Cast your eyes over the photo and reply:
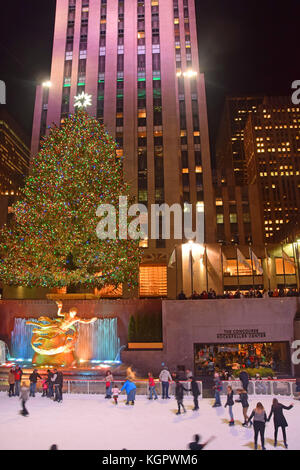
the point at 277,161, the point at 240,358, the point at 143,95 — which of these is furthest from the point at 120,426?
the point at 277,161

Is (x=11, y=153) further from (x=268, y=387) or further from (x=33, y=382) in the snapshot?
(x=268, y=387)

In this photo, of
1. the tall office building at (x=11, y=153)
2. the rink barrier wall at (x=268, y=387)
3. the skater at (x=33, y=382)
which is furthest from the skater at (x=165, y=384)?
the tall office building at (x=11, y=153)

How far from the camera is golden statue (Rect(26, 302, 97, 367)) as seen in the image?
806 inches

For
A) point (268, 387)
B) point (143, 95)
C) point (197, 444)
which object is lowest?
point (197, 444)

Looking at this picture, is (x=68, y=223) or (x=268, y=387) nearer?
(x=268, y=387)

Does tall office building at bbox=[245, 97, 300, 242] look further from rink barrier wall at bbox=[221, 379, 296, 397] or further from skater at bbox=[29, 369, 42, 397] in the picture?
skater at bbox=[29, 369, 42, 397]

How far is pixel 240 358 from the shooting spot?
24.2 m

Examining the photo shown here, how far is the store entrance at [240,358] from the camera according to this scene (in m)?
21.5

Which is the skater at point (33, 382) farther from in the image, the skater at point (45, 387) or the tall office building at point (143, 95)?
the tall office building at point (143, 95)

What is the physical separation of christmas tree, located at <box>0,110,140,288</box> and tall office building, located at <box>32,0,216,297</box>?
14.4 metres

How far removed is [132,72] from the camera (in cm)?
4731

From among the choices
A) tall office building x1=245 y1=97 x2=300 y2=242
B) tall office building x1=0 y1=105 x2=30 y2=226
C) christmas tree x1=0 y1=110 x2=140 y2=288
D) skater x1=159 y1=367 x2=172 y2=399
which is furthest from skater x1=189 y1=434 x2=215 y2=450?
tall office building x1=245 y1=97 x2=300 y2=242

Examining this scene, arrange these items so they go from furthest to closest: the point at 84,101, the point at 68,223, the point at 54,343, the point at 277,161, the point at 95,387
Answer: the point at 277,161
the point at 84,101
the point at 68,223
the point at 54,343
the point at 95,387

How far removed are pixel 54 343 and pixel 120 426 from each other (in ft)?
34.5
